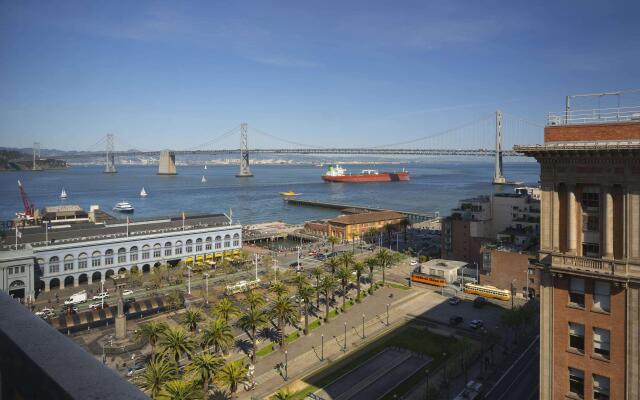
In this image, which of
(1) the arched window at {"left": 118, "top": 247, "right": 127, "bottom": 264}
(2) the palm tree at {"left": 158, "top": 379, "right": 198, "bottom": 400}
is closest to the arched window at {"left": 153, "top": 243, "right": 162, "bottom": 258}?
(1) the arched window at {"left": 118, "top": 247, "right": 127, "bottom": 264}

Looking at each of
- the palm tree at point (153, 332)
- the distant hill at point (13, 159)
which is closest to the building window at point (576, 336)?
the palm tree at point (153, 332)

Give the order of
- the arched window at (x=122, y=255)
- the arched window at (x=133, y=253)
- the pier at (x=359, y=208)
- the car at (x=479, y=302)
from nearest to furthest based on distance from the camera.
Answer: the car at (x=479, y=302), the arched window at (x=122, y=255), the arched window at (x=133, y=253), the pier at (x=359, y=208)

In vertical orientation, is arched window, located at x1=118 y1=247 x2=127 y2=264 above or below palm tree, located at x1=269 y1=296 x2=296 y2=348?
above

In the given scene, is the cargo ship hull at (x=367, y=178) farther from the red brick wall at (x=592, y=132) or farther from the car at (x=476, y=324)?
the red brick wall at (x=592, y=132)

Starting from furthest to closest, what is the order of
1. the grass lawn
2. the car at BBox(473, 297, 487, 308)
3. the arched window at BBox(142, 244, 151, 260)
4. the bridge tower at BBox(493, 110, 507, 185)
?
1. the bridge tower at BBox(493, 110, 507, 185)
2. the arched window at BBox(142, 244, 151, 260)
3. the car at BBox(473, 297, 487, 308)
4. the grass lawn

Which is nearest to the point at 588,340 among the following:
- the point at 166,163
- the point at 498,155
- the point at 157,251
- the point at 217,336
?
the point at 217,336

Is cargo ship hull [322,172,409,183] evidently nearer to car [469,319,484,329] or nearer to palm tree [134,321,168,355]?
car [469,319,484,329]
